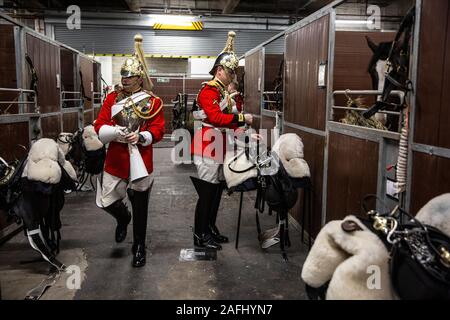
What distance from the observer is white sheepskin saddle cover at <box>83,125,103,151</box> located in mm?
5070

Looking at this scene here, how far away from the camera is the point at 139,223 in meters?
3.64

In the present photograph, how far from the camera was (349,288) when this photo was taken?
1546mm

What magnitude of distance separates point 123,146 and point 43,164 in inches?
24.5

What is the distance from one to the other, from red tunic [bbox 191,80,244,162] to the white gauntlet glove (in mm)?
737

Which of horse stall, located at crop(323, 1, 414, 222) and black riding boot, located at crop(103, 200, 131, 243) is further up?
horse stall, located at crop(323, 1, 414, 222)

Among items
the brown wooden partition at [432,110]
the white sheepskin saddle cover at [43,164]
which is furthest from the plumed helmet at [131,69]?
the brown wooden partition at [432,110]

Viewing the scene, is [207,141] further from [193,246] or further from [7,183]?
[7,183]

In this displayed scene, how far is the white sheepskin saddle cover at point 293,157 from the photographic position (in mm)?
3664

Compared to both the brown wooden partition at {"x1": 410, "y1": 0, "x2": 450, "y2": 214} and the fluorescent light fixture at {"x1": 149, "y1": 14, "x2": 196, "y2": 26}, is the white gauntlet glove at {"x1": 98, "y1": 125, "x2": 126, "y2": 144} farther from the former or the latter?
the fluorescent light fixture at {"x1": 149, "y1": 14, "x2": 196, "y2": 26}

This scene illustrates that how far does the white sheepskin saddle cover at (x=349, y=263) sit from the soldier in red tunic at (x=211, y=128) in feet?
7.30

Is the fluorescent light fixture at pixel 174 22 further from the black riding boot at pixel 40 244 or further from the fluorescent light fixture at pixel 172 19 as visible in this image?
the black riding boot at pixel 40 244

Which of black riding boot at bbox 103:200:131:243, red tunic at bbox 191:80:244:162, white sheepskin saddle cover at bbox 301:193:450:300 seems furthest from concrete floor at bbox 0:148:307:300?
white sheepskin saddle cover at bbox 301:193:450:300

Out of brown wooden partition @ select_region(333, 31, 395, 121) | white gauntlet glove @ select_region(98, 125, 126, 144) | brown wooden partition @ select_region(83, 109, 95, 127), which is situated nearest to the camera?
white gauntlet glove @ select_region(98, 125, 126, 144)

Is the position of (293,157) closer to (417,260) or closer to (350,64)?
(350,64)
